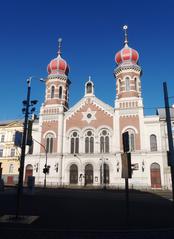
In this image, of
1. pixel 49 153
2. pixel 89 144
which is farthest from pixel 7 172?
pixel 89 144

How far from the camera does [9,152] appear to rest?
51969 millimetres

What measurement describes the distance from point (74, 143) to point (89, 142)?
308 cm

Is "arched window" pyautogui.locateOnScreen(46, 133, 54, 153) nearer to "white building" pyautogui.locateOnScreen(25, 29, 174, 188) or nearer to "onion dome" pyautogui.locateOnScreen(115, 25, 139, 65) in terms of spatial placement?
"white building" pyautogui.locateOnScreen(25, 29, 174, 188)

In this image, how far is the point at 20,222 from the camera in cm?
1148

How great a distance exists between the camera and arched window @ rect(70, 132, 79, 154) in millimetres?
46188

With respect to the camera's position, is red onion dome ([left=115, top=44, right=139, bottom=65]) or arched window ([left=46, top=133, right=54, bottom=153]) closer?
arched window ([left=46, top=133, right=54, bottom=153])

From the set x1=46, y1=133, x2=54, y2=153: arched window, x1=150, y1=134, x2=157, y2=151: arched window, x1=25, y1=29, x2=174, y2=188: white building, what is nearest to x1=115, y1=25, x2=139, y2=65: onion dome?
x1=25, y1=29, x2=174, y2=188: white building

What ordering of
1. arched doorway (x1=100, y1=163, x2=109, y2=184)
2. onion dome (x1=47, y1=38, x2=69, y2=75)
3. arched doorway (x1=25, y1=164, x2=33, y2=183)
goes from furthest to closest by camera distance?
1. onion dome (x1=47, y1=38, x2=69, y2=75)
2. arched doorway (x1=25, y1=164, x2=33, y2=183)
3. arched doorway (x1=100, y1=163, x2=109, y2=184)

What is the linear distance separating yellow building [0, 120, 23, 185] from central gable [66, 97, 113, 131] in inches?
500

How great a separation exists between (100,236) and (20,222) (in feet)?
14.1

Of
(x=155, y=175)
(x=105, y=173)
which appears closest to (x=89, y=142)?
(x=105, y=173)

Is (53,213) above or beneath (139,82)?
beneath

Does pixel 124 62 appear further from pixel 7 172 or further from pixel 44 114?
pixel 7 172

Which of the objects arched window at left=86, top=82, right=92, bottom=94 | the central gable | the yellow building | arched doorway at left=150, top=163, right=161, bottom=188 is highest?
arched window at left=86, top=82, right=92, bottom=94
